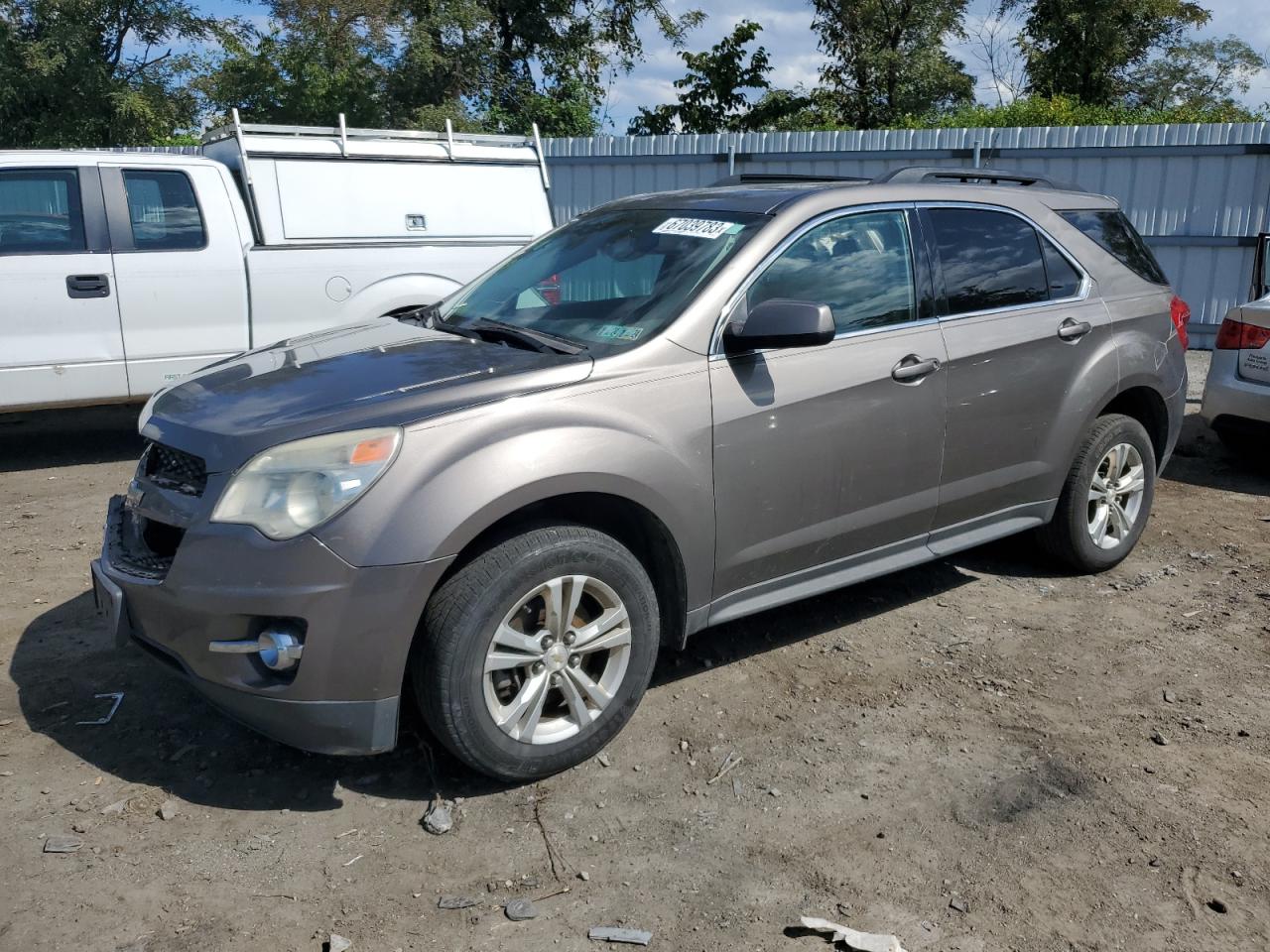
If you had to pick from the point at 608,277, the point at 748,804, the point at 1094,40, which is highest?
the point at 1094,40

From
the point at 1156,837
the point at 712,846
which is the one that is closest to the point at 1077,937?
the point at 1156,837

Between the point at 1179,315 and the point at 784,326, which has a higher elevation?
the point at 784,326

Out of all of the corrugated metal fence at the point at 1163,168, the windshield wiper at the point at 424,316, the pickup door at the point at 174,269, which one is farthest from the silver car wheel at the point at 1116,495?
the corrugated metal fence at the point at 1163,168

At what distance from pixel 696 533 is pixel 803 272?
3.54 ft

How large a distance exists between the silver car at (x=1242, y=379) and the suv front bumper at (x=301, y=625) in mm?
5568

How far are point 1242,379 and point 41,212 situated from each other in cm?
735

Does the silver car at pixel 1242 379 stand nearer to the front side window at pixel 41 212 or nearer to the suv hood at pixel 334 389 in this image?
the suv hood at pixel 334 389

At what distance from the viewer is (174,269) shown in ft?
23.0

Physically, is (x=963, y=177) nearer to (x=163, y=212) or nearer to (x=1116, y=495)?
(x=1116, y=495)

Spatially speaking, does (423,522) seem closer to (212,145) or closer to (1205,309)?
(212,145)

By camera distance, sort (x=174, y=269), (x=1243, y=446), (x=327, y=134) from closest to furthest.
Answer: (x=174, y=269), (x=1243, y=446), (x=327, y=134)

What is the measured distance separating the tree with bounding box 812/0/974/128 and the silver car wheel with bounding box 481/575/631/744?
2165 cm

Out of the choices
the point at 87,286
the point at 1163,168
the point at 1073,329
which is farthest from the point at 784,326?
the point at 1163,168

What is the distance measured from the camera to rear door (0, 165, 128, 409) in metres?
6.63
